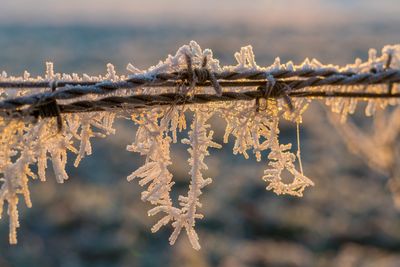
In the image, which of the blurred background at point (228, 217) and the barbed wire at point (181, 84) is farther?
the blurred background at point (228, 217)

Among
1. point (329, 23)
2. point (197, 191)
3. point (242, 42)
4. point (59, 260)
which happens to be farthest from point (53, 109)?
point (329, 23)

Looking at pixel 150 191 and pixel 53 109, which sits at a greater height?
pixel 53 109

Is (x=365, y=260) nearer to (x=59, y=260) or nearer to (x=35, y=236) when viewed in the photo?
(x=59, y=260)

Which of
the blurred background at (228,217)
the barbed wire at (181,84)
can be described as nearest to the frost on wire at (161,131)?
the barbed wire at (181,84)

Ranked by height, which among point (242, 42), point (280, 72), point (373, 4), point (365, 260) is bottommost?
point (365, 260)

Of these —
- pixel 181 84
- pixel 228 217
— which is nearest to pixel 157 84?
pixel 181 84

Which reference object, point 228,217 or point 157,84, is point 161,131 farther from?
point 228,217

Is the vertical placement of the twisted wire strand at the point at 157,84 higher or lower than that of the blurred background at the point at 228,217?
higher

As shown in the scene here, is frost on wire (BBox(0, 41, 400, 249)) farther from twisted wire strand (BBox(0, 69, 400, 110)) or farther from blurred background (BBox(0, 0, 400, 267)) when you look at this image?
blurred background (BBox(0, 0, 400, 267))

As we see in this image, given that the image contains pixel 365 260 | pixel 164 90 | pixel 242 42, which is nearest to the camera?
pixel 164 90

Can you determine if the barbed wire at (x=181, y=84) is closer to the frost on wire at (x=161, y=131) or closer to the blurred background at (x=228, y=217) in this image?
the frost on wire at (x=161, y=131)

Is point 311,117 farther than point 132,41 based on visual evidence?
No
